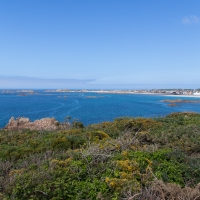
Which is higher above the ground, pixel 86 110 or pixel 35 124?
pixel 35 124

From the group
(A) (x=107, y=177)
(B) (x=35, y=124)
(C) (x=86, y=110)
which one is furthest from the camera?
(C) (x=86, y=110)

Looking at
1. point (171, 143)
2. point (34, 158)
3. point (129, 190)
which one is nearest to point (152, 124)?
point (171, 143)

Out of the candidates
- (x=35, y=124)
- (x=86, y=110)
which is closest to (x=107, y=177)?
(x=35, y=124)

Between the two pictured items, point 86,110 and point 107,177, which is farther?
point 86,110

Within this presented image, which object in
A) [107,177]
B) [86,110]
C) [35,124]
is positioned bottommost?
[86,110]

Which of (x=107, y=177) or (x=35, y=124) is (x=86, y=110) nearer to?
(x=35, y=124)

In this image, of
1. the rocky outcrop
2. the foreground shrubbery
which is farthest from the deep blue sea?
the foreground shrubbery

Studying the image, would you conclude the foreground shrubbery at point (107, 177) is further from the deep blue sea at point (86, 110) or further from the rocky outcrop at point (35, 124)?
the deep blue sea at point (86, 110)

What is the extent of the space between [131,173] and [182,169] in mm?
1373

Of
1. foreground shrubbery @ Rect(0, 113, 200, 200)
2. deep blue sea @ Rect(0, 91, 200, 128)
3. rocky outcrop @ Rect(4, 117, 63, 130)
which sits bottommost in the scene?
deep blue sea @ Rect(0, 91, 200, 128)

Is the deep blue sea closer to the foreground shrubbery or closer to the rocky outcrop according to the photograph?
the rocky outcrop

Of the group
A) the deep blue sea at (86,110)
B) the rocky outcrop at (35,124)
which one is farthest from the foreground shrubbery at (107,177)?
the deep blue sea at (86,110)

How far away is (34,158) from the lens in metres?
6.27

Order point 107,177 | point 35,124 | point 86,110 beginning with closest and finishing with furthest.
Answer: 1. point 107,177
2. point 35,124
3. point 86,110
